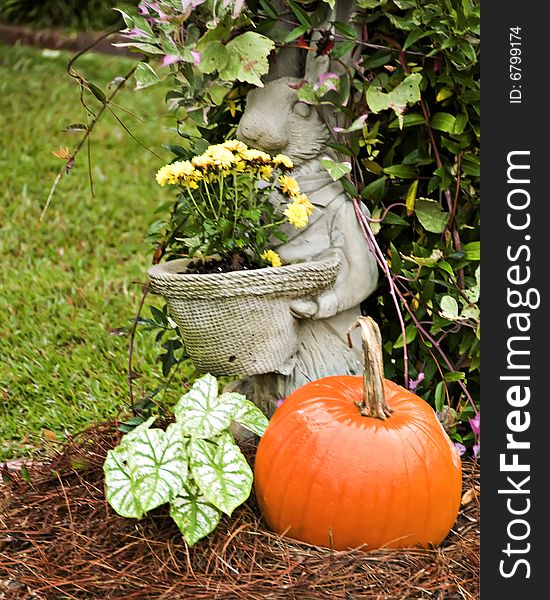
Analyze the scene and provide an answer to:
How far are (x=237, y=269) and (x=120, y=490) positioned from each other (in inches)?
27.2

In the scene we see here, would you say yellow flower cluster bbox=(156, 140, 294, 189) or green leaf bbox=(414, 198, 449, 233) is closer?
yellow flower cluster bbox=(156, 140, 294, 189)

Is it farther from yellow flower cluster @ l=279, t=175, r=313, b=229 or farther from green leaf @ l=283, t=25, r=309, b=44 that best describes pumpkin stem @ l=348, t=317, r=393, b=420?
green leaf @ l=283, t=25, r=309, b=44

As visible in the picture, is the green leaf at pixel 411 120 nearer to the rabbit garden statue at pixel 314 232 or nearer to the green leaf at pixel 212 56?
the rabbit garden statue at pixel 314 232

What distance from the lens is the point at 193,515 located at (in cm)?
238

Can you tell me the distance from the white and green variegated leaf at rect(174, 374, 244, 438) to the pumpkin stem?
34cm

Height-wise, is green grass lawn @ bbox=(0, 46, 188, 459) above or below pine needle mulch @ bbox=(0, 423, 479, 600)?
above

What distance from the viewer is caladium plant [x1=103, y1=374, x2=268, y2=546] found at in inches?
92.6

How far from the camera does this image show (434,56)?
2838 mm

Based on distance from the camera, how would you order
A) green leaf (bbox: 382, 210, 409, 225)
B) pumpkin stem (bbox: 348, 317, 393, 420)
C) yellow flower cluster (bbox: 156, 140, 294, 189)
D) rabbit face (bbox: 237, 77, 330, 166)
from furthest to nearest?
green leaf (bbox: 382, 210, 409, 225), rabbit face (bbox: 237, 77, 330, 166), yellow flower cluster (bbox: 156, 140, 294, 189), pumpkin stem (bbox: 348, 317, 393, 420)

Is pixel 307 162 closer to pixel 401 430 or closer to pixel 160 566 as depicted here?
pixel 401 430

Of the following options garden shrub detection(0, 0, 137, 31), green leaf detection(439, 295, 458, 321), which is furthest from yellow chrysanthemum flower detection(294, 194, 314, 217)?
garden shrub detection(0, 0, 137, 31)

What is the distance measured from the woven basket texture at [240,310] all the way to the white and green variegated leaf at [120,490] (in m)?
0.45

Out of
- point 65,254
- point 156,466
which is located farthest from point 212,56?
point 65,254

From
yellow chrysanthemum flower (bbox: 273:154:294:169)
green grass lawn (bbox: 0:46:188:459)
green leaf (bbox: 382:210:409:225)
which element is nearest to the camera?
yellow chrysanthemum flower (bbox: 273:154:294:169)
